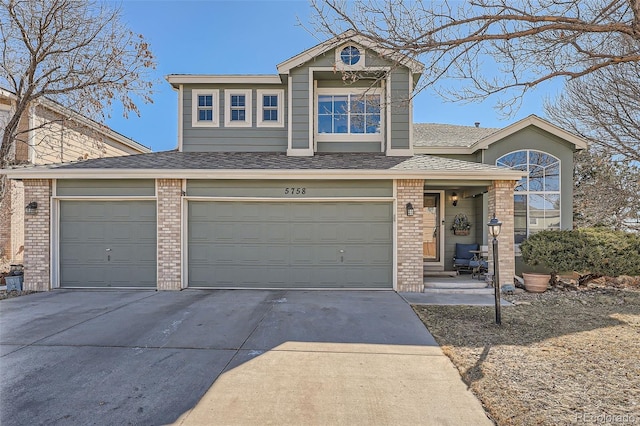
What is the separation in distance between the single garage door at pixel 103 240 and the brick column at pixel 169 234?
0.34m

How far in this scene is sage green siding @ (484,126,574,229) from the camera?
1017cm

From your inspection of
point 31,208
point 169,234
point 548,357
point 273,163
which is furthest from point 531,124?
point 31,208

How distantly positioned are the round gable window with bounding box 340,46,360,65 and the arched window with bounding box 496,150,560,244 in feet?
18.3

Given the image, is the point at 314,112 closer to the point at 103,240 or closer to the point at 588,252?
the point at 103,240

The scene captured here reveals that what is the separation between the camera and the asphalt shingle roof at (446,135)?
11.0 m

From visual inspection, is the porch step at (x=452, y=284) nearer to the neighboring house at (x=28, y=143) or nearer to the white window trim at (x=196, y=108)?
the white window trim at (x=196, y=108)

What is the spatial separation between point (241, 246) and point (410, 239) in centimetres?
428

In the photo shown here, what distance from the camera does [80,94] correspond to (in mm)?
9516

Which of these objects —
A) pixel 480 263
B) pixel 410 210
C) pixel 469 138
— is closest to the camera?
pixel 410 210

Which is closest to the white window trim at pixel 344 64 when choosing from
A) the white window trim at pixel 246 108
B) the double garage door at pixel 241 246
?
the white window trim at pixel 246 108

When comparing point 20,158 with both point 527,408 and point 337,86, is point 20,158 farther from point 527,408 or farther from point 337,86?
point 527,408

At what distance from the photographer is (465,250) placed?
9.98 meters

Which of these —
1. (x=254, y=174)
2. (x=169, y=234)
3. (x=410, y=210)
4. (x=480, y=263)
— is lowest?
(x=480, y=263)

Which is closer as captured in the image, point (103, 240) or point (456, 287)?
point (456, 287)
